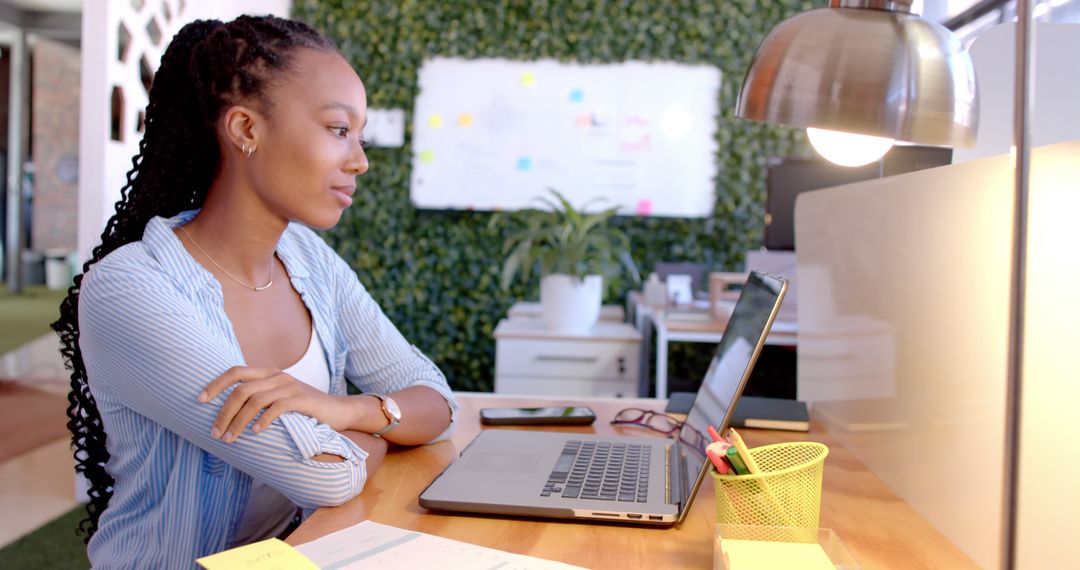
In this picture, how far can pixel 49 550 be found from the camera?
2.71 m

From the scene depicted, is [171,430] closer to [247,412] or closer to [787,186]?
[247,412]

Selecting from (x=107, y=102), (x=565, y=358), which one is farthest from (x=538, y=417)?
(x=107, y=102)

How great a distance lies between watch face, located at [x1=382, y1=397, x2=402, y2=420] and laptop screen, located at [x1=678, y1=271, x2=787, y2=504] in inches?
15.8

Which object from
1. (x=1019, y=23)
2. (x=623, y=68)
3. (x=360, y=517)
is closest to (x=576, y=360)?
(x=623, y=68)

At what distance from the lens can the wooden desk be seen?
2.79 ft

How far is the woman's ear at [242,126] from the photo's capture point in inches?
47.9

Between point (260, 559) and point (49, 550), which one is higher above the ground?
point (260, 559)

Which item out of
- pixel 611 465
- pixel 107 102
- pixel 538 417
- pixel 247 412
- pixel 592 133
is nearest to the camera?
pixel 247 412

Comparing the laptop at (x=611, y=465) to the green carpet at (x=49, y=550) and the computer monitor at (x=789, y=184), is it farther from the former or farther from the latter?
the computer monitor at (x=789, y=184)

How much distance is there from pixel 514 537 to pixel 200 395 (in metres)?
0.41

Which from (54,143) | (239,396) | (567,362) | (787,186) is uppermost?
(54,143)

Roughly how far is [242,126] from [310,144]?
4.1 inches

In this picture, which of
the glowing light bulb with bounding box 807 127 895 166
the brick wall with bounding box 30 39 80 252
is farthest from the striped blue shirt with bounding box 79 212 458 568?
the brick wall with bounding box 30 39 80 252

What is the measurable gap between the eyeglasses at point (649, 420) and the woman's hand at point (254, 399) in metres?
0.57
